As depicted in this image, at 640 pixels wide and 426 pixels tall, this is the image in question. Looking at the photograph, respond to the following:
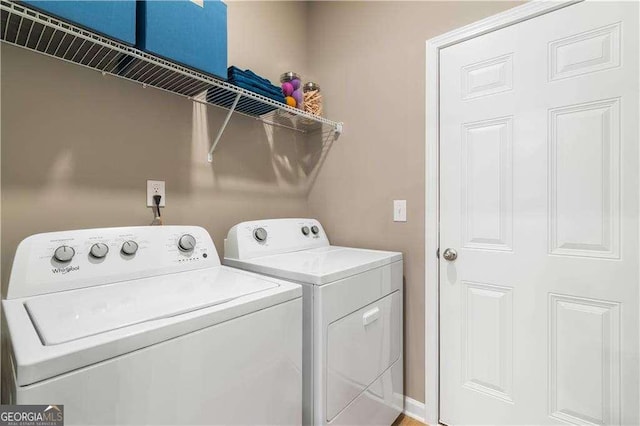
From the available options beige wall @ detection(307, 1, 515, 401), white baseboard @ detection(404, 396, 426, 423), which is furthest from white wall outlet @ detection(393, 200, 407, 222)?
white baseboard @ detection(404, 396, 426, 423)

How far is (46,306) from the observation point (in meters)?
0.86

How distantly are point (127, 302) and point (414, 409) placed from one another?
1.58 metres

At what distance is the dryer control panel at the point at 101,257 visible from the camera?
0.96 meters

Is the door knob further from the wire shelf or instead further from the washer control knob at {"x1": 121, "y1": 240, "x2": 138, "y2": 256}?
the washer control knob at {"x1": 121, "y1": 240, "x2": 138, "y2": 256}

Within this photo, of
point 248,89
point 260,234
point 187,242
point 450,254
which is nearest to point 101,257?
point 187,242

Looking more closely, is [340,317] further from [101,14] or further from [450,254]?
[101,14]

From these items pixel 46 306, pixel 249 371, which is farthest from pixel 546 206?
pixel 46 306

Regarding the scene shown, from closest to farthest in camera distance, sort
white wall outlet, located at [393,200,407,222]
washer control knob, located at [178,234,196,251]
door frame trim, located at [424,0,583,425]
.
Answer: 1. washer control knob, located at [178,234,196,251]
2. door frame trim, located at [424,0,583,425]
3. white wall outlet, located at [393,200,407,222]

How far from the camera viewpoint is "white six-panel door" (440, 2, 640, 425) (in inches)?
48.1

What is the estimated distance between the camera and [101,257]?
109 centimetres

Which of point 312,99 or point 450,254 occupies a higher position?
point 312,99

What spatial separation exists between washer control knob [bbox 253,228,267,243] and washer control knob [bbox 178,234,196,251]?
0.33m

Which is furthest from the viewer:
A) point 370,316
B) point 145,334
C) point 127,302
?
point 370,316

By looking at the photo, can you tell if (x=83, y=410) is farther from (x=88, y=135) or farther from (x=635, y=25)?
(x=635, y=25)
